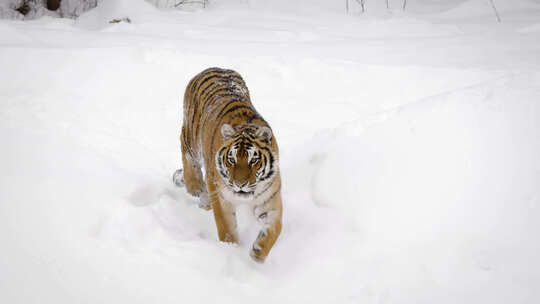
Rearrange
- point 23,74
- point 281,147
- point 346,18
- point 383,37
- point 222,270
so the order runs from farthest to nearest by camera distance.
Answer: point 346,18 < point 383,37 < point 23,74 < point 281,147 < point 222,270

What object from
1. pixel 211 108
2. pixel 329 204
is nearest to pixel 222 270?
pixel 329 204

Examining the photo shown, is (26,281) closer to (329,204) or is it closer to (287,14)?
(329,204)

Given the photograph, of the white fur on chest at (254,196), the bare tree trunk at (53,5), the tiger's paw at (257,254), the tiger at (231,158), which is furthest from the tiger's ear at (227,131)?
the bare tree trunk at (53,5)

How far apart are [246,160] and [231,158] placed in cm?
9

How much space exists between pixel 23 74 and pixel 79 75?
533mm

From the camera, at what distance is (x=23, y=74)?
14.5 feet

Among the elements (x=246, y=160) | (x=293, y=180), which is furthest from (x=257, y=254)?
(x=293, y=180)

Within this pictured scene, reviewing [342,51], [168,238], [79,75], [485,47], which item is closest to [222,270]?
[168,238]

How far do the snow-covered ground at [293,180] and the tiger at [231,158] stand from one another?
196mm

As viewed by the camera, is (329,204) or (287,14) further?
(287,14)

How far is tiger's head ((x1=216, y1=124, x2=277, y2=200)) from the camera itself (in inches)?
92.4

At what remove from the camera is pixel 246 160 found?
2342 mm

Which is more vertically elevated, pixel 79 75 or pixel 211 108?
pixel 211 108

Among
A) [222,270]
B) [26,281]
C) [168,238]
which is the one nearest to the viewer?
[26,281]
